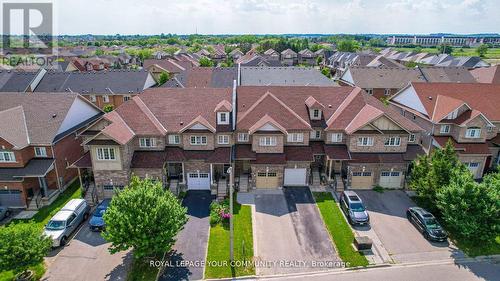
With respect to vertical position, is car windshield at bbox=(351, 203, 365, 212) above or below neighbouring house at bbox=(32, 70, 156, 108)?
below

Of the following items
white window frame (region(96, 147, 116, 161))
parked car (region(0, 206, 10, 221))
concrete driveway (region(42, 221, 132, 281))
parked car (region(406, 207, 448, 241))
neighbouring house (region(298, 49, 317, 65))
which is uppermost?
neighbouring house (region(298, 49, 317, 65))

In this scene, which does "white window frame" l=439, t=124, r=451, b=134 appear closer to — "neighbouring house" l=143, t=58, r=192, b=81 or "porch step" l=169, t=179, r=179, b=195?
"porch step" l=169, t=179, r=179, b=195

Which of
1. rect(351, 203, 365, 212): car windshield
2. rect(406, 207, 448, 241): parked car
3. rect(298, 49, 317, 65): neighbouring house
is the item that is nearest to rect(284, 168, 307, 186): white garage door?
rect(351, 203, 365, 212): car windshield

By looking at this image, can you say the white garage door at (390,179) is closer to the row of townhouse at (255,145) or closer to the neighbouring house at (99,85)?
the row of townhouse at (255,145)

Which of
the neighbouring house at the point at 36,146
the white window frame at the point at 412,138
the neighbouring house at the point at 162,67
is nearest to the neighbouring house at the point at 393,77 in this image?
the white window frame at the point at 412,138

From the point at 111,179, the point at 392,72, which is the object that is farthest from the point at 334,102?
the point at 392,72

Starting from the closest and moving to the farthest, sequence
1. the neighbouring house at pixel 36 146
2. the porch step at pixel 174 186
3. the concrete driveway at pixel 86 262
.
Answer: the concrete driveway at pixel 86 262, the neighbouring house at pixel 36 146, the porch step at pixel 174 186

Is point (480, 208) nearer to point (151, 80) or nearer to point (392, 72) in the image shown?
point (392, 72)
